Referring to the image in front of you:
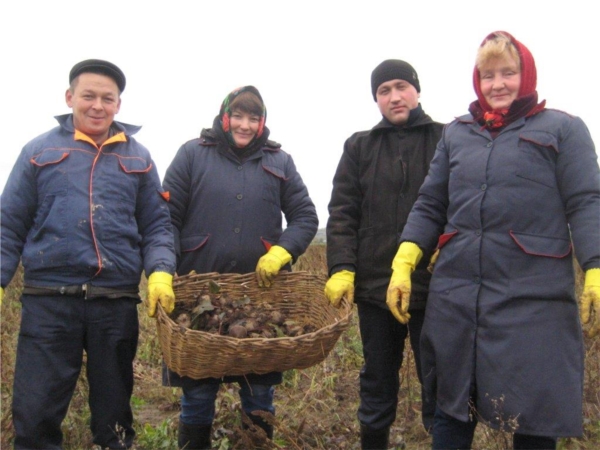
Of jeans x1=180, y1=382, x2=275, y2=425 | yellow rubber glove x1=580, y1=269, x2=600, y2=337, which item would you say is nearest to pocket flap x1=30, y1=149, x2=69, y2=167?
jeans x1=180, y1=382, x2=275, y2=425

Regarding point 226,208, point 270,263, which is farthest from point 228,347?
point 226,208

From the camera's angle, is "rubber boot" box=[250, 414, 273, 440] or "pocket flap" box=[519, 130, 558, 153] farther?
"rubber boot" box=[250, 414, 273, 440]

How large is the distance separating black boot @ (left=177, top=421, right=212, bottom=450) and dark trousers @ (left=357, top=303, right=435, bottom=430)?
77cm

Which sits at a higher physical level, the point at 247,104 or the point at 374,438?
the point at 247,104

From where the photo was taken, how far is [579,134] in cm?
235

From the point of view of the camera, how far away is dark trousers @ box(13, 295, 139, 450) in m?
2.61

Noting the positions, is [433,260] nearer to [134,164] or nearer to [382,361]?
[382,361]

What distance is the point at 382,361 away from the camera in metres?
2.99

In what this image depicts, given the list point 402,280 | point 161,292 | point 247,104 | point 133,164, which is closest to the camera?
point 402,280

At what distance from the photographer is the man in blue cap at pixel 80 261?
263 cm

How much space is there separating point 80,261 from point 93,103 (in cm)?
70

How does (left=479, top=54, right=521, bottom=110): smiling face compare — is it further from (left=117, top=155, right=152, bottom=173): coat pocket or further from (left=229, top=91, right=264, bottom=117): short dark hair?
(left=117, top=155, right=152, bottom=173): coat pocket

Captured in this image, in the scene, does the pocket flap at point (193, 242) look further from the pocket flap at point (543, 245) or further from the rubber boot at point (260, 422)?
the pocket flap at point (543, 245)

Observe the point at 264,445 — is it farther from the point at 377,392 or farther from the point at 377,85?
the point at 377,85
